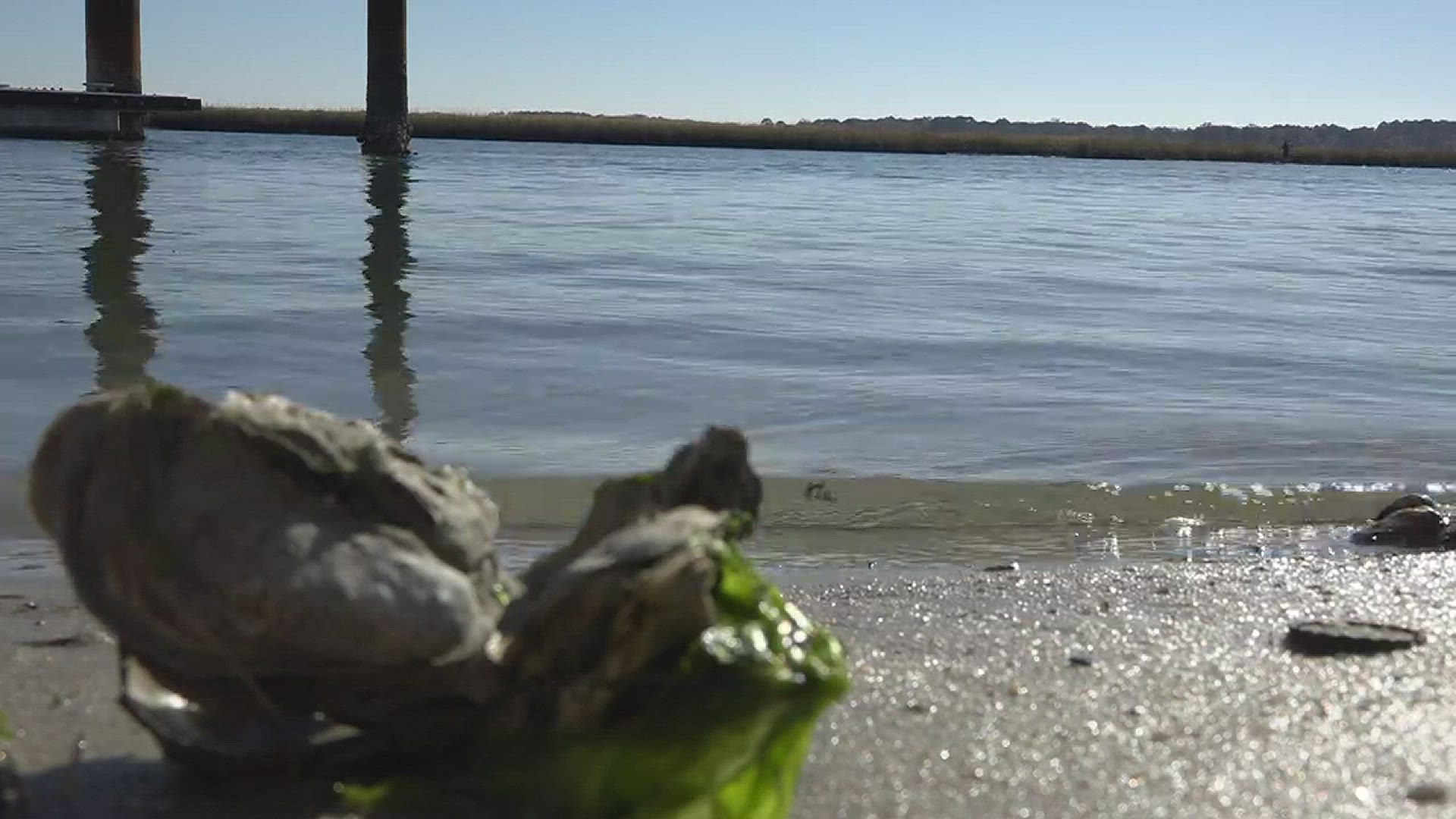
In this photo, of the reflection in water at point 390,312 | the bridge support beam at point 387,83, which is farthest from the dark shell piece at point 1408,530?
the bridge support beam at point 387,83

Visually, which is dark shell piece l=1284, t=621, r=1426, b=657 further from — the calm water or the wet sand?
the calm water

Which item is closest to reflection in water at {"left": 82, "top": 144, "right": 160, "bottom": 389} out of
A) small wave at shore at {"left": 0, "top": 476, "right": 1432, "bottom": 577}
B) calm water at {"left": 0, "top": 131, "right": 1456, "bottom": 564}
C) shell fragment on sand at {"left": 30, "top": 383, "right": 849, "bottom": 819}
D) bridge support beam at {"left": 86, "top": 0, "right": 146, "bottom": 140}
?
calm water at {"left": 0, "top": 131, "right": 1456, "bottom": 564}

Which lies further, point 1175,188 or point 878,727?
point 1175,188

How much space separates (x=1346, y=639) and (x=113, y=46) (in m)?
24.6

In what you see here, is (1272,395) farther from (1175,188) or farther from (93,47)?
(1175,188)

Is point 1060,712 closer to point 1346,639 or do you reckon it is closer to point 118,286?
point 1346,639

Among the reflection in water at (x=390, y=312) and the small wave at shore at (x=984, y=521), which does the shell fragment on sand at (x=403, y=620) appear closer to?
the small wave at shore at (x=984, y=521)

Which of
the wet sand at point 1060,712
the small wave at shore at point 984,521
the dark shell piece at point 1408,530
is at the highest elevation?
the wet sand at point 1060,712

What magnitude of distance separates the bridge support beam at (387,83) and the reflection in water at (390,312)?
27.9 ft

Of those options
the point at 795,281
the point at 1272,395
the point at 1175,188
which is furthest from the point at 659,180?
the point at 1272,395

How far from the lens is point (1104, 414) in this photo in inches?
262

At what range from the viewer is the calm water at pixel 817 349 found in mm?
5121

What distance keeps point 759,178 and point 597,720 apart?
2885 cm

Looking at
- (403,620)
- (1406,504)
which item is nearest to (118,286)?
(1406,504)
